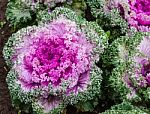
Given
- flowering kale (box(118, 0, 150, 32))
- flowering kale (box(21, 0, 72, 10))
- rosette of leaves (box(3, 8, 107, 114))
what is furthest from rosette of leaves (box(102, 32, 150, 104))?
flowering kale (box(21, 0, 72, 10))

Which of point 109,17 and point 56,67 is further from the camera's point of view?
point 109,17

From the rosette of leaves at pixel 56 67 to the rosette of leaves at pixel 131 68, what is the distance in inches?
5.4

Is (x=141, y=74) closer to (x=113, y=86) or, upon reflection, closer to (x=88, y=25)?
(x=113, y=86)

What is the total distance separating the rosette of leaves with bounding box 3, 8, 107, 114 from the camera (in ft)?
12.4

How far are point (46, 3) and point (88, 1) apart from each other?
1.27 ft

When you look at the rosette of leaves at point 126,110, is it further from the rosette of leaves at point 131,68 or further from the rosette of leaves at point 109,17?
the rosette of leaves at point 109,17

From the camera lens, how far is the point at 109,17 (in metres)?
4.30

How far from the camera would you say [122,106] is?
353 centimetres

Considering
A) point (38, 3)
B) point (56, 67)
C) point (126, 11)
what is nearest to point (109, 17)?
point (126, 11)

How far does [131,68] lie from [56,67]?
571 mm

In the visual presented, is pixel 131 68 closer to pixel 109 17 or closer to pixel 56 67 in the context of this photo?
pixel 56 67

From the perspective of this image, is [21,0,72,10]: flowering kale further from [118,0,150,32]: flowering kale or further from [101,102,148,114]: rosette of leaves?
[101,102,148,114]: rosette of leaves

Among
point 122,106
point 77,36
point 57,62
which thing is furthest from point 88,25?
point 122,106

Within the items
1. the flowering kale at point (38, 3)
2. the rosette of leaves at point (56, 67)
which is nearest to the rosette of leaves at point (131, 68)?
the rosette of leaves at point (56, 67)
